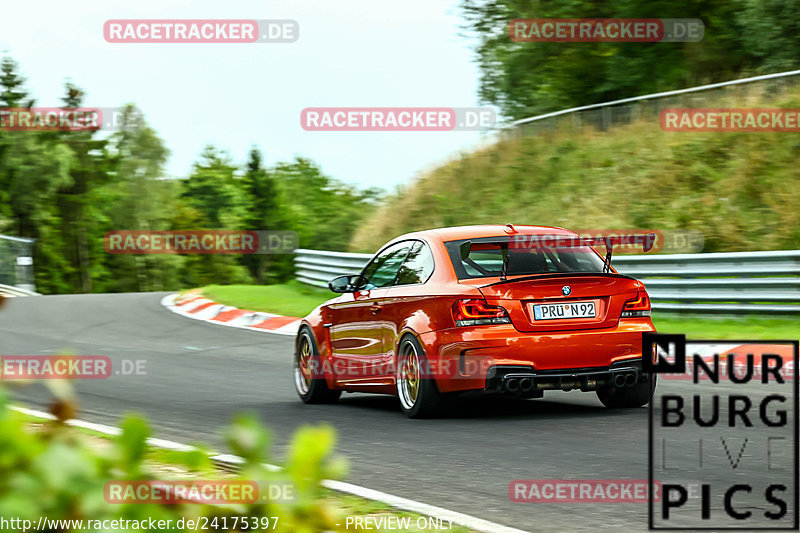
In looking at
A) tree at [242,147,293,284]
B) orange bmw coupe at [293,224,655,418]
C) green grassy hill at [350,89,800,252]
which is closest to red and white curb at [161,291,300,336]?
green grassy hill at [350,89,800,252]

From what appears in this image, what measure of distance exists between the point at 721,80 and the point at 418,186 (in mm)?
8600

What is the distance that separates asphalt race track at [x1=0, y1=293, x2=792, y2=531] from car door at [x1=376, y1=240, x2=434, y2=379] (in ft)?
1.69

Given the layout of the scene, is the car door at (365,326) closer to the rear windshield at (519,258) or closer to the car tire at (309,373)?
the car tire at (309,373)

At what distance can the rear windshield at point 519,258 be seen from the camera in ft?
27.6

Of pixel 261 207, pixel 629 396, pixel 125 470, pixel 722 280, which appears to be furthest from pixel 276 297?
pixel 261 207

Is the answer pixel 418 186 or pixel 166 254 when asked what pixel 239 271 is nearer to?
pixel 166 254

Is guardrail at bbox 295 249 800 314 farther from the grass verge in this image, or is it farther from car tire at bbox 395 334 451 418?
car tire at bbox 395 334 451 418

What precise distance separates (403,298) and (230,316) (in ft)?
36.7

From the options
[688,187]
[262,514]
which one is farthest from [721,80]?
[262,514]

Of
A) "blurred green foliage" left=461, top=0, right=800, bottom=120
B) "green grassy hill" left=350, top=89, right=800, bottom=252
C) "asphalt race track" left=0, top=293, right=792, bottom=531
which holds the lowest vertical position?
"asphalt race track" left=0, top=293, right=792, bottom=531

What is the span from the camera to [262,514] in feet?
5.65

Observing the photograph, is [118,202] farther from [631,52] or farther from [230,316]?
[230,316]

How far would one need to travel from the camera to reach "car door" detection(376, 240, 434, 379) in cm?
852

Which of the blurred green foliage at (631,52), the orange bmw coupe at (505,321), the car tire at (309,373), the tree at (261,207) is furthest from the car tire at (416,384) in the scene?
the tree at (261,207)
